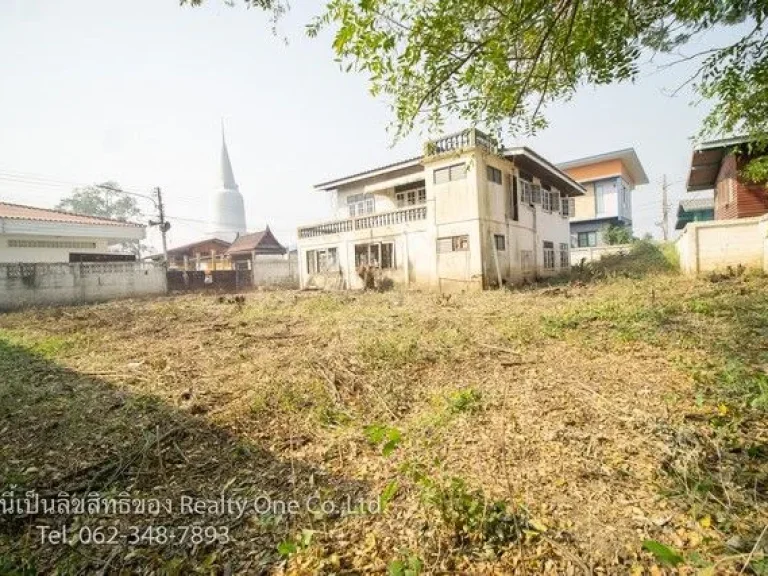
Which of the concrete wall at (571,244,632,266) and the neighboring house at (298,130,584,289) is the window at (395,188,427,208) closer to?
the neighboring house at (298,130,584,289)

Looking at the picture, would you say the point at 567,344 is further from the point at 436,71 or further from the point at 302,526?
the point at 302,526

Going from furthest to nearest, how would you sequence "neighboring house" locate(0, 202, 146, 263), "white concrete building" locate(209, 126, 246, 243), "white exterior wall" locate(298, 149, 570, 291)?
"white concrete building" locate(209, 126, 246, 243) < "neighboring house" locate(0, 202, 146, 263) < "white exterior wall" locate(298, 149, 570, 291)

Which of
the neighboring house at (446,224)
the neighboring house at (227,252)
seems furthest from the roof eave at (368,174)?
the neighboring house at (227,252)

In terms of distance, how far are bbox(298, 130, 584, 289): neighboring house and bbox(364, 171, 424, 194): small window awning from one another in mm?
52

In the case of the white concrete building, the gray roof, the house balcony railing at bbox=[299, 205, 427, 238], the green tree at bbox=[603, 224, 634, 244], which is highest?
the white concrete building

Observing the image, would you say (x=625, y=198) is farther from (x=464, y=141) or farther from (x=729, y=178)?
(x=464, y=141)

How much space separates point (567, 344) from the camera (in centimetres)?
607

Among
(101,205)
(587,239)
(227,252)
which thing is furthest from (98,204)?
(587,239)

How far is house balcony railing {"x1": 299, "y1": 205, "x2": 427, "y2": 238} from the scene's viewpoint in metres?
16.4

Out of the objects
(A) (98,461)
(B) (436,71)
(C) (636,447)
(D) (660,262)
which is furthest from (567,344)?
(D) (660,262)

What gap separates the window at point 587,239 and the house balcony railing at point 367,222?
20.1m

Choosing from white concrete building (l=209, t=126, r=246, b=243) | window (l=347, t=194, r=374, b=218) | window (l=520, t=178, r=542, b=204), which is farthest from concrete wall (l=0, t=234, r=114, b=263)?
white concrete building (l=209, t=126, r=246, b=243)

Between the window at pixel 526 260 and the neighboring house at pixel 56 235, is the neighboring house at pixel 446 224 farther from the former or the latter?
the neighboring house at pixel 56 235

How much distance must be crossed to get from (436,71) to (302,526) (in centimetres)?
501
